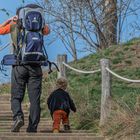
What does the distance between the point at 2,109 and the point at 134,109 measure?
5495mm

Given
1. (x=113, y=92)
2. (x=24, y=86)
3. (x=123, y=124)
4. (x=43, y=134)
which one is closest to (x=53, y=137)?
(x=43, y=134)

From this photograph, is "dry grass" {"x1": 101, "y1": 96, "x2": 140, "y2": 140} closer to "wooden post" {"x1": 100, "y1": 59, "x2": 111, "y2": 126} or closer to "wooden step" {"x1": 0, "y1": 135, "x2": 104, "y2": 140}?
"wooden step" {"x1": 0, "y1": 135, "x2": 104, "y2": 140}

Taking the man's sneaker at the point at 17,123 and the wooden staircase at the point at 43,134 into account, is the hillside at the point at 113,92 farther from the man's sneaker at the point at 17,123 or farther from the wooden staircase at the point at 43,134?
the man's sneaker at the point at 17,123

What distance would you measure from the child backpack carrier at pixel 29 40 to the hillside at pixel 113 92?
146 cm

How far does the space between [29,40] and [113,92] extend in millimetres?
5625

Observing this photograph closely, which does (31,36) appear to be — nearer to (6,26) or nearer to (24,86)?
(6,26)

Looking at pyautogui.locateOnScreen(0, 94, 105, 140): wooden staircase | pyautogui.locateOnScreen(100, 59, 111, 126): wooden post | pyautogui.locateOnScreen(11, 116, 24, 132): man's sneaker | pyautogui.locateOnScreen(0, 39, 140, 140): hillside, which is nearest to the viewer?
pyautogui.locateOnScreen(0, 94, 105, 140): wooden staircase

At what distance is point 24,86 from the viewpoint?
1087 cm

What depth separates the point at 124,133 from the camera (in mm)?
10016


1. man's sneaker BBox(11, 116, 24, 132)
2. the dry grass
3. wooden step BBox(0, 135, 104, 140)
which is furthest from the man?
the dry grass

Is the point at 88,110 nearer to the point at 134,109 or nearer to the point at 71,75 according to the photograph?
the point at 134,109

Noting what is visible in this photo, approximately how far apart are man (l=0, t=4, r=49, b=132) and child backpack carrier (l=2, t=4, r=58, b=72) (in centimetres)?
8

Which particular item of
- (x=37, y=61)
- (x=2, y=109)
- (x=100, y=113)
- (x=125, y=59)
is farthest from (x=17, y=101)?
(x=125, y=59)

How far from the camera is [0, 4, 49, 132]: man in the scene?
35.1 feet
